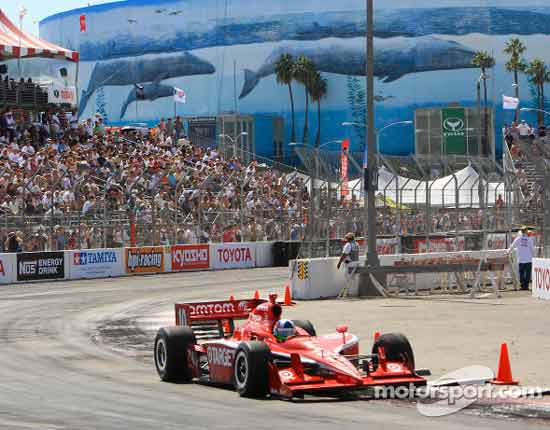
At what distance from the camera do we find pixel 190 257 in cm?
4112

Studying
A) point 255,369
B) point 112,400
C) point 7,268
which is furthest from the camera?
point 7,268

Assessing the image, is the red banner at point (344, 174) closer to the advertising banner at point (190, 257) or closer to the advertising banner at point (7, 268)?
the advertising banner at point (190, 257)

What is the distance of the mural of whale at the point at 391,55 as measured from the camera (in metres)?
90.1

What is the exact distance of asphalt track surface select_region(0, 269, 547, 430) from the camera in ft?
37.3

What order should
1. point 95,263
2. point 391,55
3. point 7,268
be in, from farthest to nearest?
point 391,55 < point 95,263 < point 7,268

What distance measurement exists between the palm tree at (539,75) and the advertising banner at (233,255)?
4991 centimetres

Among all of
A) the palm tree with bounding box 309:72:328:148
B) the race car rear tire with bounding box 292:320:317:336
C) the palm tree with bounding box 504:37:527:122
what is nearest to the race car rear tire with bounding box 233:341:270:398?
the race car rear tire with bounding box 292:320:317:336

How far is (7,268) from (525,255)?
15.9 metres

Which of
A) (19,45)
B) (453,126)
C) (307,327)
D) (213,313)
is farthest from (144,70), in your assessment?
(307,327)

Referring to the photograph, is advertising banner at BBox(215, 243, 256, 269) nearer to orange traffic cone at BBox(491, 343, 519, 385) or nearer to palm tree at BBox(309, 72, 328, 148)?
orange traffic cone at BBox(491, 343, 519, 385)

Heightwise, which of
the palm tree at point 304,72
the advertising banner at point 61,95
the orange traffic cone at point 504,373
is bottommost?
the orange traffic cone at point 504,373

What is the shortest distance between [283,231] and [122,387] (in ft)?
97.6

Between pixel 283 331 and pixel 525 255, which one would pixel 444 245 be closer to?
pixel 525 255

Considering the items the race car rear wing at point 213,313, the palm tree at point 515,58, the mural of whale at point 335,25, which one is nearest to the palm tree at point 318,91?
the mural of whale at point 335,25
